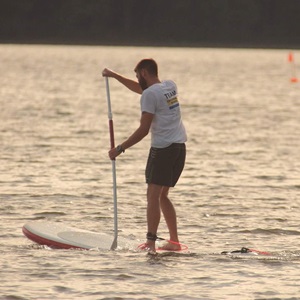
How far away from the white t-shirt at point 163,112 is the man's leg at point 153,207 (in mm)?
424

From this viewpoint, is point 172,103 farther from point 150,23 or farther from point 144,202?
point 150,23

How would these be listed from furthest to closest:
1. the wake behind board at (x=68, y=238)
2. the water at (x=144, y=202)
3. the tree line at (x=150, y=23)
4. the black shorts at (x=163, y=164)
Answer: the tree line at (x=150, y=23), the wake behind board at (x=68, y=238), the black shorts at (x=163, y=164), the water at (x=144, y=202)

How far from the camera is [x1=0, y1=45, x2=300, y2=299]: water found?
40.0 feet

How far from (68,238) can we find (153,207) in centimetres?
109

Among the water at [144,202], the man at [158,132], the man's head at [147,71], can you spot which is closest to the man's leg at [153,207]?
the man at [158,132]

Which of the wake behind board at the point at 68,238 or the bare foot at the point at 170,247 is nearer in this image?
the bare foot at the point at 170,247

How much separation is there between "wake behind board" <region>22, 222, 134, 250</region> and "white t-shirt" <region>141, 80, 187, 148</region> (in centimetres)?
129

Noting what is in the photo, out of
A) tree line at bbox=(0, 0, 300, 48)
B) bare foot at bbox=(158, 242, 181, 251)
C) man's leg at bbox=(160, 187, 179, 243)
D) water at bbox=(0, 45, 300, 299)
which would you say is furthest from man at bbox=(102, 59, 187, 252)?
tree line at bbox=(0, 0, 300, 48)

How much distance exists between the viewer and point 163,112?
1336cm

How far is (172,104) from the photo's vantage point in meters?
13.4

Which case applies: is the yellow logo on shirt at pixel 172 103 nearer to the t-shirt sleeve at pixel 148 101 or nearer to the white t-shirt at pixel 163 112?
the white t-shirt at pixel 163 112

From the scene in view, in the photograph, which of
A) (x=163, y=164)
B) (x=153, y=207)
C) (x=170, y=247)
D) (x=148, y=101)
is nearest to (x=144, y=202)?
(x=170, y=247)

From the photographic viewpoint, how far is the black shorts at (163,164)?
13.4 meters

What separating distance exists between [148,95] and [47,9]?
128758 millimetres
